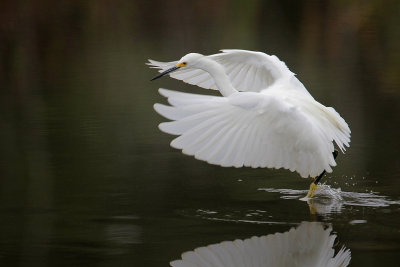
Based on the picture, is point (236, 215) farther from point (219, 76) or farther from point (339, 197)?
point (219, 76)

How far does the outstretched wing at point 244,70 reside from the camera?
7336 mm

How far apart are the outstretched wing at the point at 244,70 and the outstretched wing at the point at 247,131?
1026 millimetres

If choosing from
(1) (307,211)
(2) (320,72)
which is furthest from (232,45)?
(1) (307,211)

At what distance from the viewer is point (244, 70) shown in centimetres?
773

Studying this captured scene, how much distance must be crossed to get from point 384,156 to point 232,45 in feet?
23.8

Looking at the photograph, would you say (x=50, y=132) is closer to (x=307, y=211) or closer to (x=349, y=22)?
(x=307, y=211)

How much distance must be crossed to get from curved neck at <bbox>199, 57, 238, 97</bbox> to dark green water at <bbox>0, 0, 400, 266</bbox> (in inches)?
30.2

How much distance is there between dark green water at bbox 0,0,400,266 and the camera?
5.93 metres

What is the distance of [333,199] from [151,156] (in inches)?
81.0

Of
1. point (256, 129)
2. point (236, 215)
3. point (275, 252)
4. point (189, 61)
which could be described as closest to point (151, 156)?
point (189, 61)

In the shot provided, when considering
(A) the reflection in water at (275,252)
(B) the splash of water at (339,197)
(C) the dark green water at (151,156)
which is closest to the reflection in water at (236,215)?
(C) the dark green water at (151,156)

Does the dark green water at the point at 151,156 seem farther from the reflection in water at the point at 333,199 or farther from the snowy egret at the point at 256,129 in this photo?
the snowy egret at the point at 256,129

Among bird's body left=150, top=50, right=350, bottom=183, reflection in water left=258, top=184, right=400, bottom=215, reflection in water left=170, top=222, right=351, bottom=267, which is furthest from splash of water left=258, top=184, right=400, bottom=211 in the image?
reflection in water left=170, top=222, right=351, bottom=267

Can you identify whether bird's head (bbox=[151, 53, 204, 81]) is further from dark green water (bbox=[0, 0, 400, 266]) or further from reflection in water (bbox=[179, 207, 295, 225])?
reflection in water (bbox=[179, 207, 295, 225])
